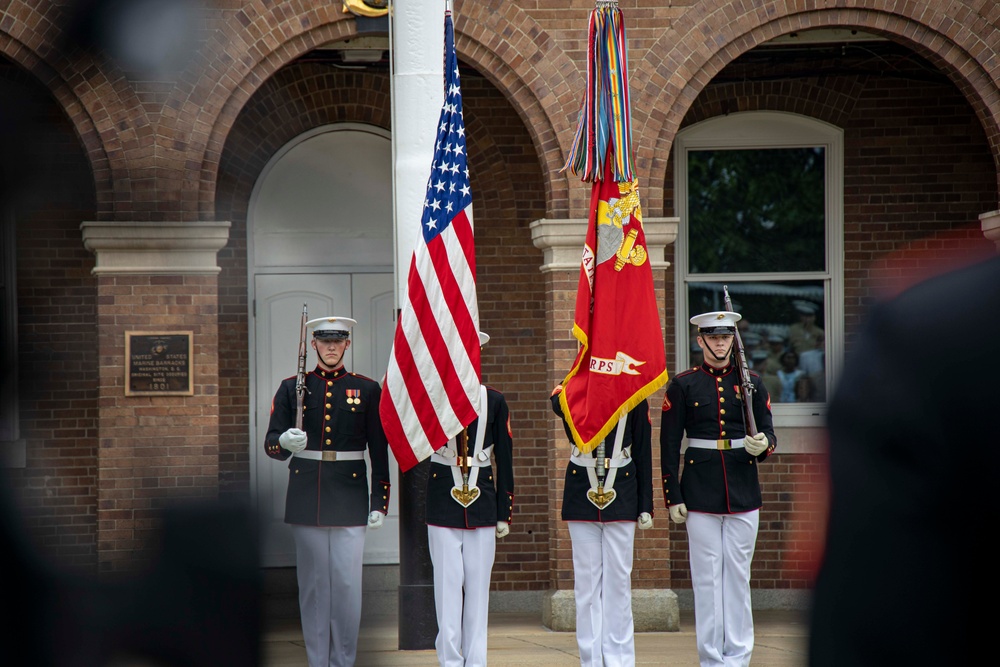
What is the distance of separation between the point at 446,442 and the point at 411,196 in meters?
1.45

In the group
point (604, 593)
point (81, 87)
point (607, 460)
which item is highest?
A: point (81, 87)

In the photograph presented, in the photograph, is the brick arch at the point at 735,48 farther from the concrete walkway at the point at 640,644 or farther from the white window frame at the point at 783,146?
the concrete walkway at the point at 640,644

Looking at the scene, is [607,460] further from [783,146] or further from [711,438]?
[783,146]

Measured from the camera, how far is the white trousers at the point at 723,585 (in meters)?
6.75

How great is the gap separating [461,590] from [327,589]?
5.33 meters

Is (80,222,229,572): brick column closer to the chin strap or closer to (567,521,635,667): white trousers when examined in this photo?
(567,521,635,667): white trousers

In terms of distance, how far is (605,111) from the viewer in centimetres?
700

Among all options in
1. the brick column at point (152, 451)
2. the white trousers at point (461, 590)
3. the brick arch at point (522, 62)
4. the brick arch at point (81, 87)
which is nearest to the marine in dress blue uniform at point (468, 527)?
the white trousers at point (461, 590)

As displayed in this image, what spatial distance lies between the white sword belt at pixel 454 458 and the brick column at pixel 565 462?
184 centimetres

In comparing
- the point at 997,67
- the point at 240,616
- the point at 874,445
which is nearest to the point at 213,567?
the point at 240,616

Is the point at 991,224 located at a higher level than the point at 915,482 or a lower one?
higher

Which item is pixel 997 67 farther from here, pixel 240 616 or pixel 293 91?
pixel 240 616

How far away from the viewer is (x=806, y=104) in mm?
9898

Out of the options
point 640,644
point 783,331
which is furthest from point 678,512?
point 783,331
